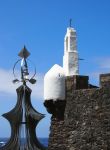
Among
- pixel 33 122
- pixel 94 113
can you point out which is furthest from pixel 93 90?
pixel 33 122

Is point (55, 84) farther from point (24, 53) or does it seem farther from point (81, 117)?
point (24, 53)

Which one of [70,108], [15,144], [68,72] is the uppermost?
[68,72]

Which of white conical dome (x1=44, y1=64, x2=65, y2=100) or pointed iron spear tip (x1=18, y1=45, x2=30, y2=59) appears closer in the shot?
white conical dome (x1=44, y1=64, x2=65, y2=100)

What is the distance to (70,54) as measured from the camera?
10.9m

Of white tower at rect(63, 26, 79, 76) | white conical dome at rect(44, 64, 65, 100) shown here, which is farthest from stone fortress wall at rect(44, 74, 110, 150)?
white tower at rect(63, 26, 79, 76)

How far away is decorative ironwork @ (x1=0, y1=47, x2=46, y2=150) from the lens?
11289 mm

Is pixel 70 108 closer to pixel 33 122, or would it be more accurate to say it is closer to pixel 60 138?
pixel 60 138

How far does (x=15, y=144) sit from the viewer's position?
11.2 m

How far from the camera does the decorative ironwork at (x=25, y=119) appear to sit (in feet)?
37.0

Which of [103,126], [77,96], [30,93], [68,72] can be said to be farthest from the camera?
[30,93]

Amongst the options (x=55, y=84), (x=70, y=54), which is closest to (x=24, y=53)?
(x=70, y=54)

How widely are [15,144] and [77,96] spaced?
2.08 metres

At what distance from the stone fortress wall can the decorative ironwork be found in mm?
704

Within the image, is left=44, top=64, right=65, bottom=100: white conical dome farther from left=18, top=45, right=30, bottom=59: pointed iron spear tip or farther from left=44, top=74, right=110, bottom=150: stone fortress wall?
left=18, top=45, right=30, bottom=59: pointed iron spear tip
